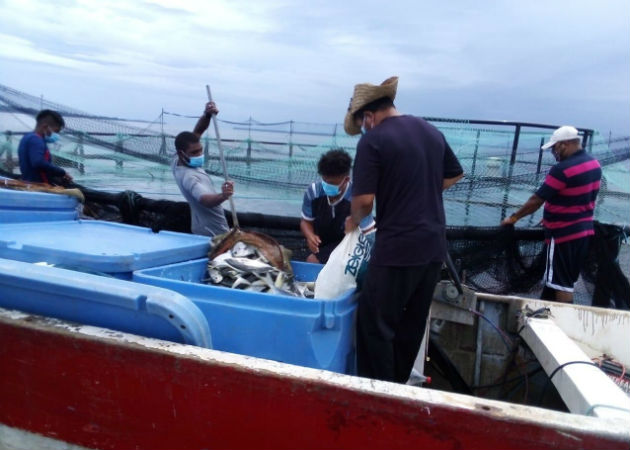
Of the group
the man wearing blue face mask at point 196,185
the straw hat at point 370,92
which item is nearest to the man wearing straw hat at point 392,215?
the straw hat at point 370,92

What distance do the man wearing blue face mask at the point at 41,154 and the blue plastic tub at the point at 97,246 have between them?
6.99 ft

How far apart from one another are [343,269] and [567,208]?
2897mm

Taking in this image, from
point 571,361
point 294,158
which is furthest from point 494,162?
A: point 571,361

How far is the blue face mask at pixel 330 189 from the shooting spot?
3344 mm

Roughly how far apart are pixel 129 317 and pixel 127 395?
31 cm

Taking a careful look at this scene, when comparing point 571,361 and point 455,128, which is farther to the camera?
point 455,128

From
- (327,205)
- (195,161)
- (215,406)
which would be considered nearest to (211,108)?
(195,161)

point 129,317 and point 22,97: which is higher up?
point 22,97

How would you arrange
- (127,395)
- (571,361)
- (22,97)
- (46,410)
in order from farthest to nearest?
1. (22,97)
2. (571,361)
3. (46,410)
4. (127,395)

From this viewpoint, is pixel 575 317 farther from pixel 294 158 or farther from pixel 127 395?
pixel 294 158

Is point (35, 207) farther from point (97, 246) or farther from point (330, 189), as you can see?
point (330, 189)

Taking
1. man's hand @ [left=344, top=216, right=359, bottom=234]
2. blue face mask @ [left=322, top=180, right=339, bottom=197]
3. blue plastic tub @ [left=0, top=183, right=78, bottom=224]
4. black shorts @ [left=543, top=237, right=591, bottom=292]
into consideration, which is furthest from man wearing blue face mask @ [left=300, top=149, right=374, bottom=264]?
black shorts @ [left=543, top=237, right=591, bottom=292]

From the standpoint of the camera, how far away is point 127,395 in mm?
1938

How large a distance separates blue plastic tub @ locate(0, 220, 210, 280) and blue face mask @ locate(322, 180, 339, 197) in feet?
2.87
